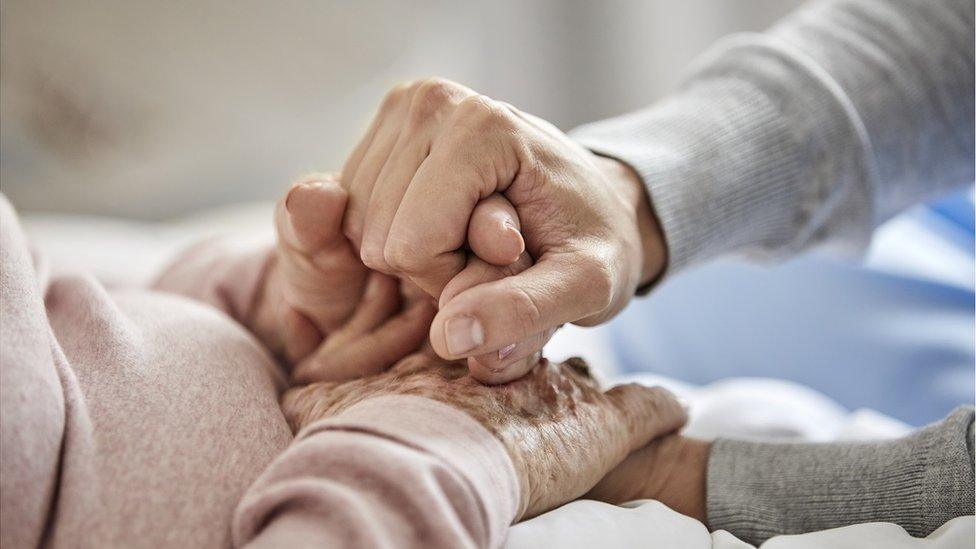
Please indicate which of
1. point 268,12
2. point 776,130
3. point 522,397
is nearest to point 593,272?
point 522,397

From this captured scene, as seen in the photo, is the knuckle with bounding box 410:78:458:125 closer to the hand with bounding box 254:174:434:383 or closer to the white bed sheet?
the hand with bounding box 254:174:434:383

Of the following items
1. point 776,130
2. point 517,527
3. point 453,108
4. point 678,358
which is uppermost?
point 453,108

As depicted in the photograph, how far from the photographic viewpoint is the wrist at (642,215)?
85cm

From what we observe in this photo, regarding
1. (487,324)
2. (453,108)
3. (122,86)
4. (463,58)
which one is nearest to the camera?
(487,324)

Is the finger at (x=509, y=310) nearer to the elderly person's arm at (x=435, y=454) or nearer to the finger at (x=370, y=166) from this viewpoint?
the elderly person's arm at (x=435, y=454)

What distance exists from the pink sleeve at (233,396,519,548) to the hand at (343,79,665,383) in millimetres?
76

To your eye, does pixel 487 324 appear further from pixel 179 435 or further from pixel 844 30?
pixel 844 30

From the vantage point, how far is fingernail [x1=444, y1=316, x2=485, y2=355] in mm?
542

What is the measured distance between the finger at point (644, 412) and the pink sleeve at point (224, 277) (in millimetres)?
505

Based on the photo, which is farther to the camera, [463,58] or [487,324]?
[463,58]

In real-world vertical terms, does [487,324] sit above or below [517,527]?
above

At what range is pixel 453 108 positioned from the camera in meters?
0.69

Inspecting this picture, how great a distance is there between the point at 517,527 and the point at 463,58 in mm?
1800

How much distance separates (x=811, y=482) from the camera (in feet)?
2.29
